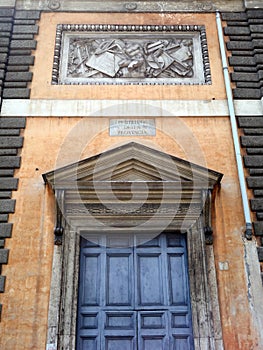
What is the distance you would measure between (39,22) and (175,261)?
4.77 m

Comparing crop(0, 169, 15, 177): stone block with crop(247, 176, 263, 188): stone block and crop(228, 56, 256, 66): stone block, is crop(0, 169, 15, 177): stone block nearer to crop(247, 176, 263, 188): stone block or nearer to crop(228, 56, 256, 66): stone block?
crop(247, 176, 263, 188): stone block

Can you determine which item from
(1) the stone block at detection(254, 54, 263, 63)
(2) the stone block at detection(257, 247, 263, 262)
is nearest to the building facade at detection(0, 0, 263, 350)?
(2) the stone block at detection(257, 247, 263, 262)

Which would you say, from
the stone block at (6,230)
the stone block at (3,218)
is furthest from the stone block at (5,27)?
the stone block at (6,230)

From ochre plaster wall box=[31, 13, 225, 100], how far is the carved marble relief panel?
0.12 meters

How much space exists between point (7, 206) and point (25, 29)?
10.8ft

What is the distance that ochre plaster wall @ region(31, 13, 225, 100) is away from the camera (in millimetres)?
7238

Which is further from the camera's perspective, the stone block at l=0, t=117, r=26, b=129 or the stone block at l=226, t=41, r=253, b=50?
the stone block at l=226, t=41, r=253, b=50

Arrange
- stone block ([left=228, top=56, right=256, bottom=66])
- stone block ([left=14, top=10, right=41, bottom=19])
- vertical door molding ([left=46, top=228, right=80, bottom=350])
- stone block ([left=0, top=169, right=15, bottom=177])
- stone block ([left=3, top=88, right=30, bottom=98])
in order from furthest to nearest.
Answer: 1. stone block ([left=14, top=10, right=41, bottom=19])
2. stone block ([left=228, top=56, right=256, bottom=66])
3. stone block ([left=3, top=88, right=30, bottom=98])
4. stone block ([left=0, top=169, right=15, bottom=177])
5. vertical door molding ([left=46, top=228, right=80, bottom=350])

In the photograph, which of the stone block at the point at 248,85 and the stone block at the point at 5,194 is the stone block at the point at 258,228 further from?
the stone block at the point at 5,194

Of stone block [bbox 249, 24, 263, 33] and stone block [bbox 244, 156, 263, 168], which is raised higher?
stone block [bbox 249, 24, 263, 33]

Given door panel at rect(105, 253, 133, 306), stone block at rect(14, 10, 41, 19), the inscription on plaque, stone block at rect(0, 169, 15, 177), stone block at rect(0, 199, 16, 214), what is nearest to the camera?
door panel at rect(105, 253, 133, 306)

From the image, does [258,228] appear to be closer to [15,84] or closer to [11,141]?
[11,141]

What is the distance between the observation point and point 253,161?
6.64m

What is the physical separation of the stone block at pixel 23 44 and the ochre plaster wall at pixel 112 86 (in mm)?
98
